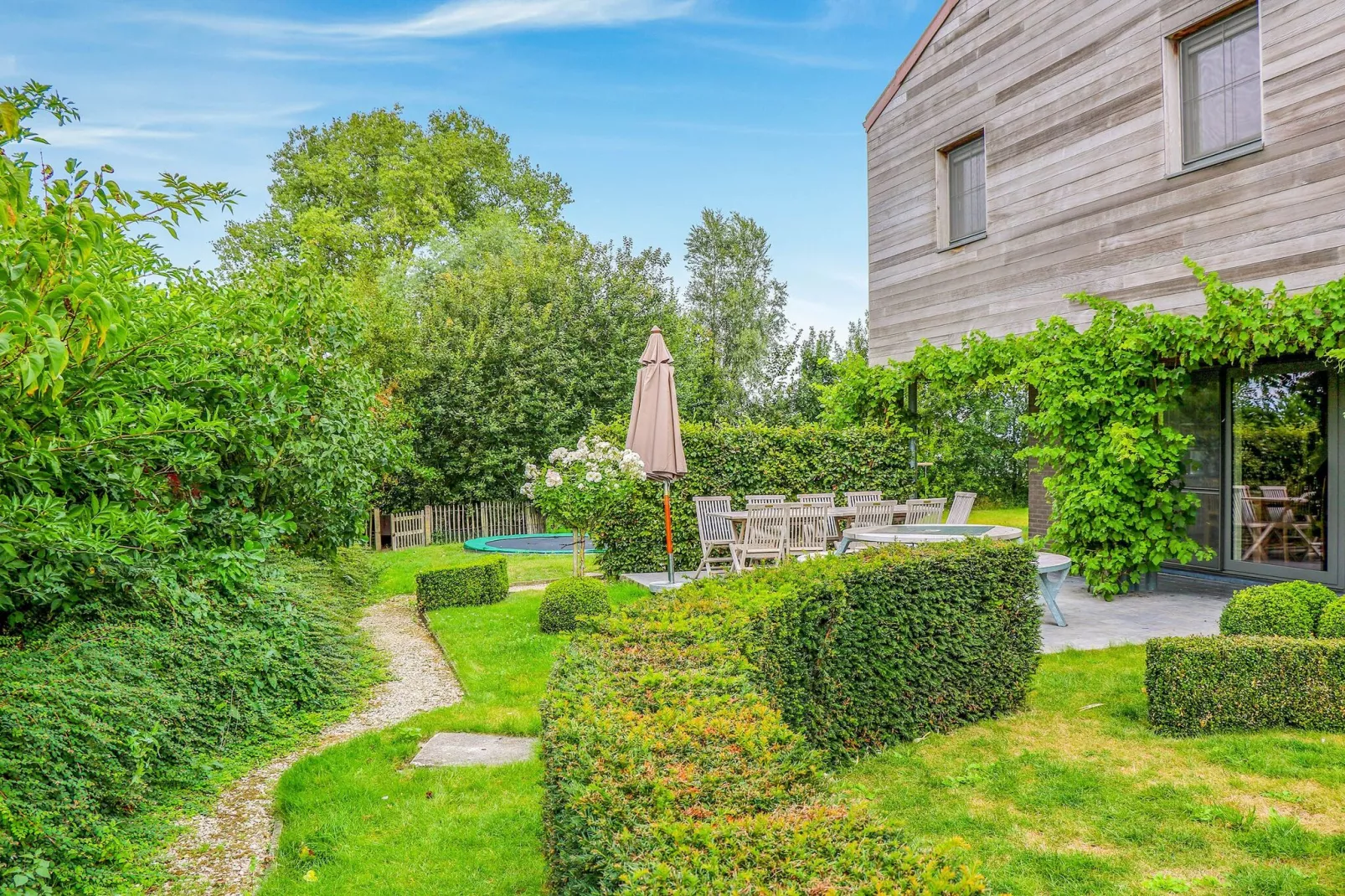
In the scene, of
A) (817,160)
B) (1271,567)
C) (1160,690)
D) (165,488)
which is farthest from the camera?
(817,160)

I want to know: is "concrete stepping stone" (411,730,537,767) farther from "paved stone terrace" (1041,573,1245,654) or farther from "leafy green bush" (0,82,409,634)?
"paved stone terrace" (1041,573,1245,654)

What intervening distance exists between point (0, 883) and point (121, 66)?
21.1 ft

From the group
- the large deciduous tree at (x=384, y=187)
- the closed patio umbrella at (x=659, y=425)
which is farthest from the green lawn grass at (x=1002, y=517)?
the large deciduous tree at (x=384, y=187)

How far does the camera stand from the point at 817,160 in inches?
1093

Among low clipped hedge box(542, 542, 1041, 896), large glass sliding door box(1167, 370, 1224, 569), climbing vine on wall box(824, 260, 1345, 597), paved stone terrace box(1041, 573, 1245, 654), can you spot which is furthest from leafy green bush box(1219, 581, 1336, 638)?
large glass sliding door box(1167, 370, 1224, 569)

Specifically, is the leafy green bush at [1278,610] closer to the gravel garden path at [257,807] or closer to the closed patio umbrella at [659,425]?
the gravel garden path at [257,807]

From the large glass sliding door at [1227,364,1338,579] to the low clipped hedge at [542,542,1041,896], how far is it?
556 cm

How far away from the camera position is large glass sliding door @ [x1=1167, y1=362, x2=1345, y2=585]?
869cm

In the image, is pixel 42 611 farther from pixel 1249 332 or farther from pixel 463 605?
pixel 1249 332

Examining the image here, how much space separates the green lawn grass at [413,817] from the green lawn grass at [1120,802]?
1.58 metres

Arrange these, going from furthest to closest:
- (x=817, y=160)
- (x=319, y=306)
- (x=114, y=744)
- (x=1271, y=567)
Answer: (x=817, y=160) → (x=1271, y=567) → (x=319, y=306) → (x=114, y=744)

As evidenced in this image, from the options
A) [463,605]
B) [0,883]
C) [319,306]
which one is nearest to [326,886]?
[0,883]

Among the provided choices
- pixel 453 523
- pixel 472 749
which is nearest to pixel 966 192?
pixel 472 749

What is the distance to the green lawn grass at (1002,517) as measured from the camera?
A: 817 inches
